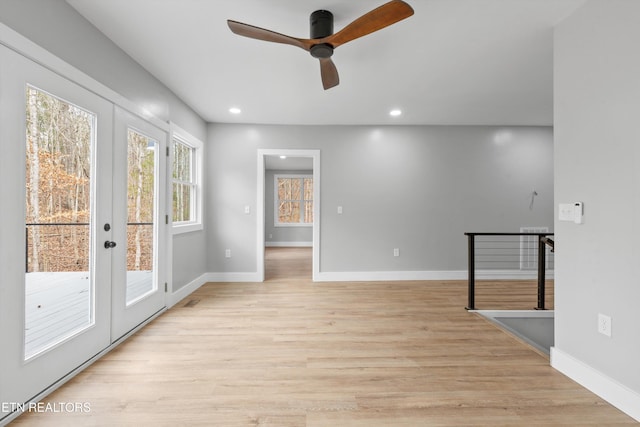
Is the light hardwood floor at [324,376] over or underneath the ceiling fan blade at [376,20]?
underneath

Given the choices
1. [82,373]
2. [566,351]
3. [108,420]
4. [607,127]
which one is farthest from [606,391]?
[82,373]

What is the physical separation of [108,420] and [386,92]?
3542 mm

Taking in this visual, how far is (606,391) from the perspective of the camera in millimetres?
1669

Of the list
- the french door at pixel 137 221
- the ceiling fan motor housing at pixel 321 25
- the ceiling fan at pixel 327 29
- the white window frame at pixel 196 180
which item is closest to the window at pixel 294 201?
the white window frame at pixel 196 180

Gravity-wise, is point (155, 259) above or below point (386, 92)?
below

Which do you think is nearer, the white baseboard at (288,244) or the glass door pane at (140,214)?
the glass door pane at (140,214)

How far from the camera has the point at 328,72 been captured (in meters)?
2.19

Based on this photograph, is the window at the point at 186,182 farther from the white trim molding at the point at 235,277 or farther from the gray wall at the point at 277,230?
the gray wall at the point at 277,230

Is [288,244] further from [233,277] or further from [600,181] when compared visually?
[600,181]

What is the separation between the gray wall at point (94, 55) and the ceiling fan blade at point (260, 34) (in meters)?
1.10

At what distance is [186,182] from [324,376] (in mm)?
3105

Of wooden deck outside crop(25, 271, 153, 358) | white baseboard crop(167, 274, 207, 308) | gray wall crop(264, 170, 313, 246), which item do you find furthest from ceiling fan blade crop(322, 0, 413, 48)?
gray wall crop(264, 170, 313, 246)

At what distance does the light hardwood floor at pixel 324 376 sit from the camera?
1534 millimetres

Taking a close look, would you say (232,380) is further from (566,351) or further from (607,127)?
(607,127)
